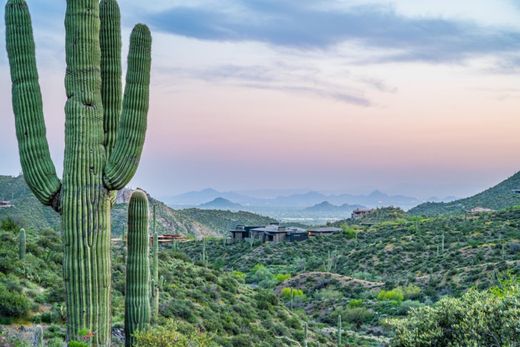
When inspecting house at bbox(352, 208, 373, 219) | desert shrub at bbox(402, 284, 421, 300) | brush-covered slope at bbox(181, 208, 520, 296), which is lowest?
desert shrub at bbox(402, 284, 421, 300)

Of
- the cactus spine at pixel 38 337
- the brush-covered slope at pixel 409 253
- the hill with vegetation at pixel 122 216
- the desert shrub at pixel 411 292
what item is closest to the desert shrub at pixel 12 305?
the cactus spine at pixel 38 337

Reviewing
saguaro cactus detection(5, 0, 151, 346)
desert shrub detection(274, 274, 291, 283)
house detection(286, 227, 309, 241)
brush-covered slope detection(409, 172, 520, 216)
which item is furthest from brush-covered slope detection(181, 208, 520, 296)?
brush-covered slope detection(409, 172, 520, 216)

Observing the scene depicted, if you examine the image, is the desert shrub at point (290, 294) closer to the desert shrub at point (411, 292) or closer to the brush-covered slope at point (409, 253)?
the brush-covered slope at point (409, 253)

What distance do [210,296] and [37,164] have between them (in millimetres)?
14582


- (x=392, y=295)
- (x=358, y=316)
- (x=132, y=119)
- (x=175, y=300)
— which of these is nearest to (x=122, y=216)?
(x=392, y=295)

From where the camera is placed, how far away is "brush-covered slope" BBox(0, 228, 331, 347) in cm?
1552

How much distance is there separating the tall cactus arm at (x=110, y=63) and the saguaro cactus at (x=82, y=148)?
0.35m

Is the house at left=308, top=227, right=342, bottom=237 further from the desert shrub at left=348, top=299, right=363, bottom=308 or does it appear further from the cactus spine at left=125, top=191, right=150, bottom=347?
the cactus spine at left=125, top=191, right=150, bottom=347

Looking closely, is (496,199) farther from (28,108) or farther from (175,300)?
(28,108)

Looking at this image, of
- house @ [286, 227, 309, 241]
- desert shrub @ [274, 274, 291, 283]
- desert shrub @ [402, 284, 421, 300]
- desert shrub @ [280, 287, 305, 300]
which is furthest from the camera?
house @ [286, 227, 309, 241]

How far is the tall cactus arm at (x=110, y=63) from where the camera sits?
12430mm

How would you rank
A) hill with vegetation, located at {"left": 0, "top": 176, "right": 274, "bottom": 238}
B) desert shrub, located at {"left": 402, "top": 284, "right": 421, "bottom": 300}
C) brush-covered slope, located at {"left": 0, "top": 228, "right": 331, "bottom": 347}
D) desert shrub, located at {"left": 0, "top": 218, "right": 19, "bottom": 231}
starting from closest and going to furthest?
brush-covered slope, located at {"left": 0, "top": 228, "right": 331, "bottom": 347}
desert shrub, located at {"left": 0, "top": 218, "right": 19, "bottom": 231}
desert shrub, located at {"left": 402, "top": 284, "right": 421, "bottom": 300}
hill with vegetation, located at {"left": 0, "top": 176, "right": 274, "bottom": 238}

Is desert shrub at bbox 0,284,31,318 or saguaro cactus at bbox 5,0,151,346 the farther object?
desert shrub at bbox 0,284,31,318

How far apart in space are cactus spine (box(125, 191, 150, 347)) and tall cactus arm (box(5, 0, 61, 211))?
6.63ft
